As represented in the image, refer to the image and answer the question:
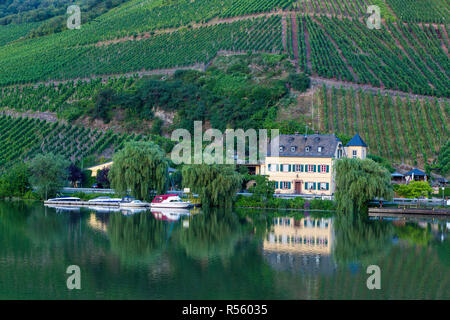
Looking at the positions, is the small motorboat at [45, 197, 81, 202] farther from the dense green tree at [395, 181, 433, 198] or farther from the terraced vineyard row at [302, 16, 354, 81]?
the terraced vineyard row at [302, 16, 354, 81]

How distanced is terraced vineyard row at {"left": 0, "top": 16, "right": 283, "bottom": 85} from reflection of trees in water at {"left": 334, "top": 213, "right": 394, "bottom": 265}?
2339 inches

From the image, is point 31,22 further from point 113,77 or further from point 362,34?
point 362,34

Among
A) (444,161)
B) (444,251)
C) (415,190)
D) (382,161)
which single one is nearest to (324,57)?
(444,161)

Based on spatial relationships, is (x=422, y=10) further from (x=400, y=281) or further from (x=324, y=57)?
(x=400, y=281)

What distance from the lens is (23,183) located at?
64188 millimetres

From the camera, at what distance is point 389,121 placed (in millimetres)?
78938

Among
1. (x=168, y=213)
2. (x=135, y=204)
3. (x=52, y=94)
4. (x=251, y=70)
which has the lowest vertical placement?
(x=168, y=213)

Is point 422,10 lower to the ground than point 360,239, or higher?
higher

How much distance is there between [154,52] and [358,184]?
6961 centimetres

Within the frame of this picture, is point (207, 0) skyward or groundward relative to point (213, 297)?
skyward

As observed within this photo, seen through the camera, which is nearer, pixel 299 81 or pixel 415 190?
pixel 415 190

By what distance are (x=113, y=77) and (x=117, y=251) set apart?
2981 inches
